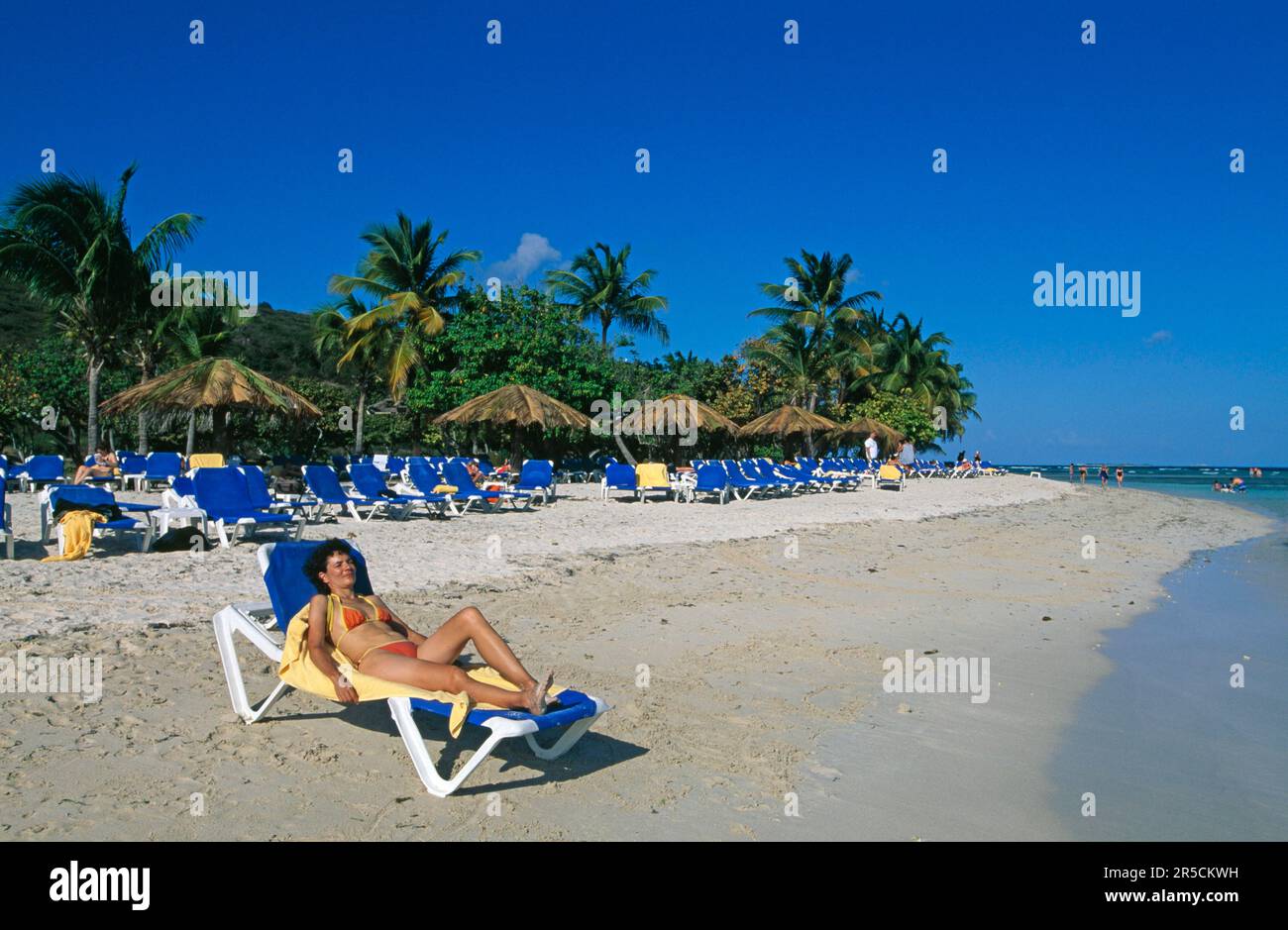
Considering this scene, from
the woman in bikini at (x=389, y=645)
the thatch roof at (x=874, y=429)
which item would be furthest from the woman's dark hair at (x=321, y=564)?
the thatch roof at (x=874, y=429)

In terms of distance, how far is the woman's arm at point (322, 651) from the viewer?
11.6 ft

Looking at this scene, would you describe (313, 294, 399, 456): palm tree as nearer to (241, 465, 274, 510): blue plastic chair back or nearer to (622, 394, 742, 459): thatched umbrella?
(622, 394, 742, 459): thatched umbrella

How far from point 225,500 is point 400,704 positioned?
22.4ft

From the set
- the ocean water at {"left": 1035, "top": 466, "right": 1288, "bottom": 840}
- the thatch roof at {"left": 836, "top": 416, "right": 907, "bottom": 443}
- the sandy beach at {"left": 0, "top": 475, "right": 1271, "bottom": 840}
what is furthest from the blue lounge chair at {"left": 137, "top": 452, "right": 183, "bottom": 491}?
the thatch roof at {"left": 836, "top": 416, "right": 907, "bottom": 443}

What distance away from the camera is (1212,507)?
28062 millimetres

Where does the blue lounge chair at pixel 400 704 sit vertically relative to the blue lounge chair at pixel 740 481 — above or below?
below

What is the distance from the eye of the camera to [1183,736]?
4332mm

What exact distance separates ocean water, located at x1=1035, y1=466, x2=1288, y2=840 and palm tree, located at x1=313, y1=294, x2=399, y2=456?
2239cm

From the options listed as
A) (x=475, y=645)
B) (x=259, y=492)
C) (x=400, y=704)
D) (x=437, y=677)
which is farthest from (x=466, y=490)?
(x=400, y=704)

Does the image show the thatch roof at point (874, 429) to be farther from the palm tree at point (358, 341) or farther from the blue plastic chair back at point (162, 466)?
the blue plastic chair back at point (162, 466)

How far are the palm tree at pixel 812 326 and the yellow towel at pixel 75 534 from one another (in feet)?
89.9
